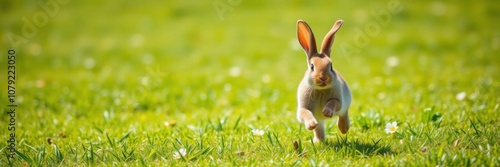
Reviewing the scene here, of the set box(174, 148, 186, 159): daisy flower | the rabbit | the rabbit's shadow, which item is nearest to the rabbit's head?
the rabbit

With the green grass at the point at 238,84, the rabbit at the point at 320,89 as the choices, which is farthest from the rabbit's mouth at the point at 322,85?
the green grass at the point at 238,84

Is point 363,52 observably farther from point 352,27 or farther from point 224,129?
point 224,129

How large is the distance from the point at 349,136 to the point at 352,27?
8.14m

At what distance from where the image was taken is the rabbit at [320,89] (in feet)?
12.1

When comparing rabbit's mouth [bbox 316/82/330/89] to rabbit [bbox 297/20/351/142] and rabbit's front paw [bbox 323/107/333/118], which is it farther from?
rabbit's front paw [bbox 323/107/333/118]

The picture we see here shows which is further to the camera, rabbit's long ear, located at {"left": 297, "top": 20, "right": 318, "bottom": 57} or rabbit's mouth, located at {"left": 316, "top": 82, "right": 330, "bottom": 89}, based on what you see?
rabbit's long ear, located at {"left": 297, "top": 20, "right": 318, "bottom": 57}

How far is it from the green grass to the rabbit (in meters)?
0.21

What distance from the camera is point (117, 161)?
383cm

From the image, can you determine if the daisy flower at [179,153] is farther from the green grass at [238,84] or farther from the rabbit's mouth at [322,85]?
the rabbit's mouth at [322,85]

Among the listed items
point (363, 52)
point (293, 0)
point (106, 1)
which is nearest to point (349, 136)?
point (363, 52)

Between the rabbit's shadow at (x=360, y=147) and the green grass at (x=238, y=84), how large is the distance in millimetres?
14

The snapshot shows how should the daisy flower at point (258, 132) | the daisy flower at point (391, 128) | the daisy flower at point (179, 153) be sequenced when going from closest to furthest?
the daisy flower at point (179, 153) → the daisy flower at point (391, 128) → the daisy flower at point (258, 132)

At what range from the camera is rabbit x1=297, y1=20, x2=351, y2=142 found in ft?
12.1

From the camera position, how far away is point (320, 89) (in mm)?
3828
